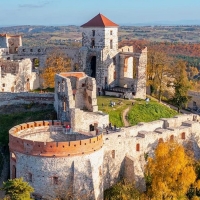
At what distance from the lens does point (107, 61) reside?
52719 mm

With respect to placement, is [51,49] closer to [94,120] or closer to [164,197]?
[94,120]

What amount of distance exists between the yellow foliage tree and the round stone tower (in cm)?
463

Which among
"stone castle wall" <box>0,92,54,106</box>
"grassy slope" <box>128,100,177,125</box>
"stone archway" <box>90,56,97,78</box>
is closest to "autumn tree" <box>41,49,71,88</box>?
"stone archway" <box>90,56,97,78</box>

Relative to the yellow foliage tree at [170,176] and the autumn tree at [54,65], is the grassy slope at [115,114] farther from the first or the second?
the yellow foliage tree at [170,176]

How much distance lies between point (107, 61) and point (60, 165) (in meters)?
24.7

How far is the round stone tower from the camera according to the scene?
29859 mm

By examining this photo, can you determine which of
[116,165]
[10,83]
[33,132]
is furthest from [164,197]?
[10,83]

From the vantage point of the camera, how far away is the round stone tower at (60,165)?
29.9 meters

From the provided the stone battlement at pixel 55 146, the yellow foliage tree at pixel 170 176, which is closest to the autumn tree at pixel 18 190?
the stone battlement at pixel 55 146

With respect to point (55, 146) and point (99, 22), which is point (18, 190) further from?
point (99, 22)

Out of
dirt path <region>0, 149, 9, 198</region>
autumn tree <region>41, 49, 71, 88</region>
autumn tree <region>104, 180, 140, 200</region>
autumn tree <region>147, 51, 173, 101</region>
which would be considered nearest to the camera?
autumn tree <region>104, 180, 140, 200</region>

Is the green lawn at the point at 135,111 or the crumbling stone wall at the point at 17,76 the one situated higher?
the crumbling stone wall at the point at 17,76

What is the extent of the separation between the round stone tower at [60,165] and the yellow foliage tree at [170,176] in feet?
15.2

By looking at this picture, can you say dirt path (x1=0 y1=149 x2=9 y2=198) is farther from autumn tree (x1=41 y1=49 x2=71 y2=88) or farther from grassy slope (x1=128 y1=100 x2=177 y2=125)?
autumn tree (x1=41 y1=49 x2=71 y2=88)
